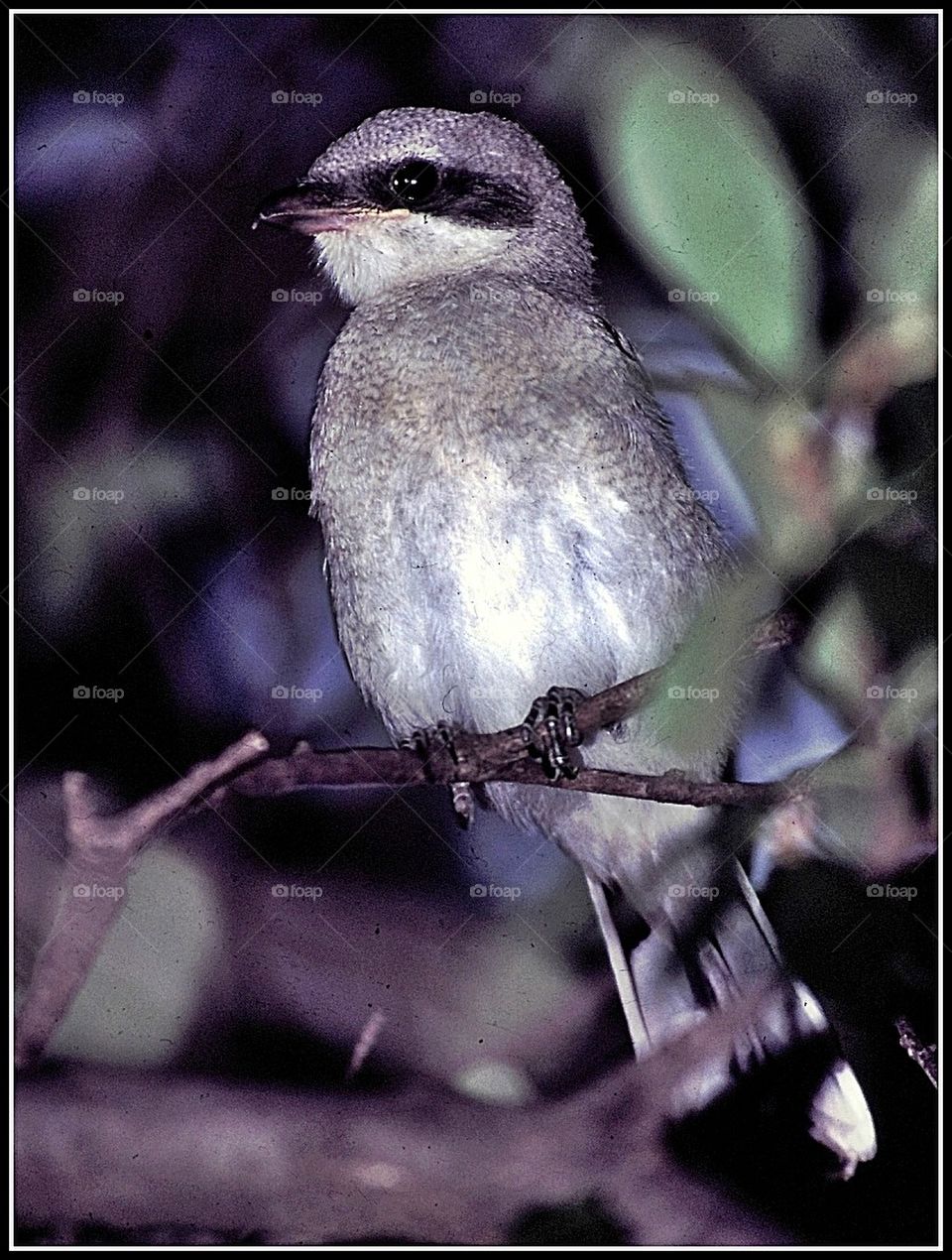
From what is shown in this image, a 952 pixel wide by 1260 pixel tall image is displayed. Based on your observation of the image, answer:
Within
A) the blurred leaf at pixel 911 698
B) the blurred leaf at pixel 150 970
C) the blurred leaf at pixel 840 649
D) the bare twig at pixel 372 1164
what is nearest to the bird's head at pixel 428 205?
the blurred leaf at pixel 840 649

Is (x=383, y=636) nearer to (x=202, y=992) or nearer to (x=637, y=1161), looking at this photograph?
(x=202, y=992)

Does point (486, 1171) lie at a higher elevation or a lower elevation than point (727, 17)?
lower

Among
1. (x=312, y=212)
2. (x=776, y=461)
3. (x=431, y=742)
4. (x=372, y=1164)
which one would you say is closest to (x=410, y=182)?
(x=312, y=212)

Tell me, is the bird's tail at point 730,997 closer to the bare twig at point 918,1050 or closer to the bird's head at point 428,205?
the bare twig at point 918,1050

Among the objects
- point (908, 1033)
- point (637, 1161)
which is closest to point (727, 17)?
point (908, 1033)

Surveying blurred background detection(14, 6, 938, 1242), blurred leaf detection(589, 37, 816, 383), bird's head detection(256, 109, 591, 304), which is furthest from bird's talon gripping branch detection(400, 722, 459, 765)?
blurred leaf detection(589, 37, 816, 383)

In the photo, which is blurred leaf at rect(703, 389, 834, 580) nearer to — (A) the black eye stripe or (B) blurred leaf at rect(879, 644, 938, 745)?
(B) blurred leaf at rect(879, 644, 938, 745)

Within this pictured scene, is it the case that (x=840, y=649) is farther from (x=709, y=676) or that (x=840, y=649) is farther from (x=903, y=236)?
(x=903, y=236)

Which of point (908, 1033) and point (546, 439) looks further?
point (908, 1033)
